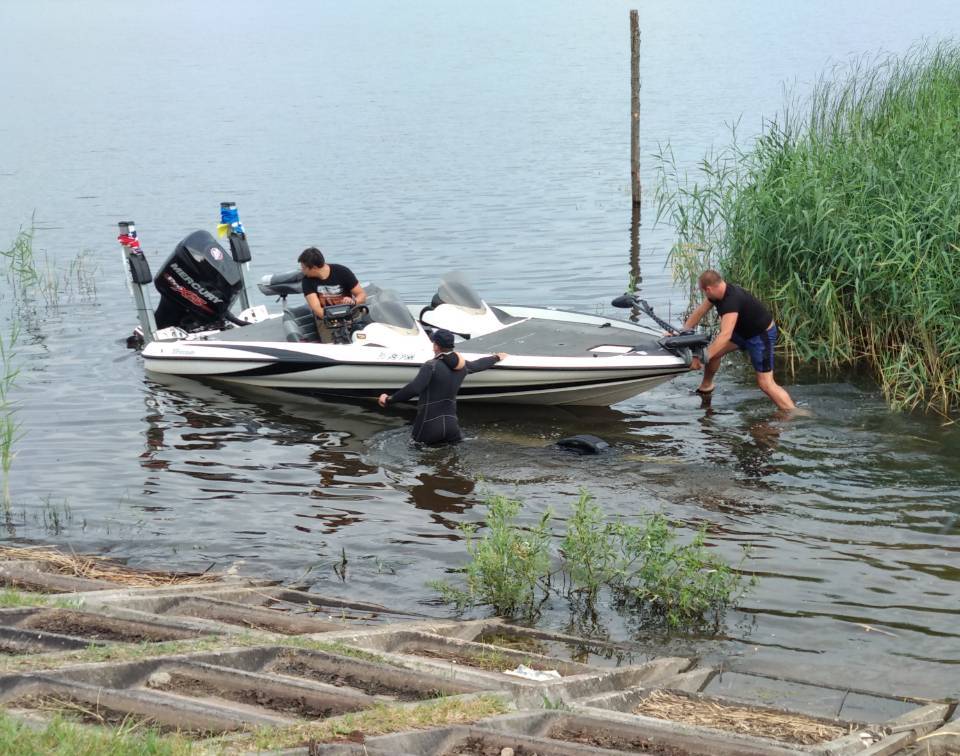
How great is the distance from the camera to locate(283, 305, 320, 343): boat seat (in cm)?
1359

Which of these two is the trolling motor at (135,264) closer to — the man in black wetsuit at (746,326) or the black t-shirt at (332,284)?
the black t-shirt at (332,284)

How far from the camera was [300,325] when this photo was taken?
13.7 m

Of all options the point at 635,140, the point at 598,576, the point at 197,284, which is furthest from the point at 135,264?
the point at 635,140

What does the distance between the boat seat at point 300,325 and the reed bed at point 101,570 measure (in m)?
5.11

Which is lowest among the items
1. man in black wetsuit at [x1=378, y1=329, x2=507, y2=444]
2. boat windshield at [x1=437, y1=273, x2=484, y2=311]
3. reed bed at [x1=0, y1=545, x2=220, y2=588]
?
reed bed at [x1=0, y1=545, x2=220, y2=588]

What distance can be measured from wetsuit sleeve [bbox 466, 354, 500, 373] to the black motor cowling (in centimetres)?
441

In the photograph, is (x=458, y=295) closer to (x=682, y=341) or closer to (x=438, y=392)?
(x=438, y=392)

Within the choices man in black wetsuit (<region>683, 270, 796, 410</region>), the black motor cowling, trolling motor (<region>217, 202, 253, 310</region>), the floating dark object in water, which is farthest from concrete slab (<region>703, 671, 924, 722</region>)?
trolling motor (<region>217, 202, 253, 310</region>)

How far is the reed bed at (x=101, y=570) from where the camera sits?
814 cm

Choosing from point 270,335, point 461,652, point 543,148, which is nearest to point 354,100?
point 543,148

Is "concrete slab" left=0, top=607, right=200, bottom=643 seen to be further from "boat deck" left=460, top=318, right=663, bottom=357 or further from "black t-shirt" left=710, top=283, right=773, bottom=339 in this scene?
"black t-shirt" left=710, top=283, right=773, bottom=339

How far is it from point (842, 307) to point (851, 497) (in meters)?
3.62

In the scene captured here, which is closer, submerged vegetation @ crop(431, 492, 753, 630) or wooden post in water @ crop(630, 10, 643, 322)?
submerged vegetation @ crop(431, 492, 753, 630)

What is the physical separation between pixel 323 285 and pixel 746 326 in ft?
15.7
